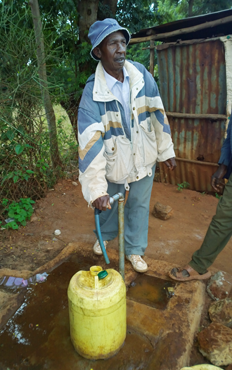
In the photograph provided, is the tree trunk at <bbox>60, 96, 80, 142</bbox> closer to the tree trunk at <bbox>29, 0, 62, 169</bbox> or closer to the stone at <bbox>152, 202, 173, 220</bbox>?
the tree trunk at <bbox>29, 0, 62, 169</bbox>

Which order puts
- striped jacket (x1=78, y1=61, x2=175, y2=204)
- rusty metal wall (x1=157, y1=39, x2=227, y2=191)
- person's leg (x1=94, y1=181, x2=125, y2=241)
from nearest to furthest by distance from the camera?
striped jacket (x1=78, y1=61, x2=175, y2=204) < person's leg (x1=94, y1=181, x2=125, y2=241) < rusty metal wall (x1=157, y1=39, x2=227, y2=191)

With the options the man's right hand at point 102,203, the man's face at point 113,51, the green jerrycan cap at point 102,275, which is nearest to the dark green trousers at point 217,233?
the man's right hand at point 102,203

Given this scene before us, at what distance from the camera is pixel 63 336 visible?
188 centimetres

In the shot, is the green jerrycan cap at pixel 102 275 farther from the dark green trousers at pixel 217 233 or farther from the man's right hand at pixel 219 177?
the man's right hand at pixel 219 177

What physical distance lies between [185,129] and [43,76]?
250 centimetres

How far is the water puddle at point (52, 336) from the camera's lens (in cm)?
170

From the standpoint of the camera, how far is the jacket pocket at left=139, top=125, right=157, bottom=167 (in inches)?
88.0

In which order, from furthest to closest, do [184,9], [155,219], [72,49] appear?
[184,9], [72,49], [155,219]

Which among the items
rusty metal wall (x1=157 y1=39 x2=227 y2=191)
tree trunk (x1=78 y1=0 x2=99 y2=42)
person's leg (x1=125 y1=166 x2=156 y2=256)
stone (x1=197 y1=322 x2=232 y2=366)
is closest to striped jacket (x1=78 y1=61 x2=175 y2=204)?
person's leg (x1=125 y1=166 x2=156 y2=256)

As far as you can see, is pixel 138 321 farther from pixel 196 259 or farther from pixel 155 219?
pixel 155 219

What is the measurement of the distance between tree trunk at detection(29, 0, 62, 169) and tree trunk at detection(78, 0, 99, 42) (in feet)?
4.78

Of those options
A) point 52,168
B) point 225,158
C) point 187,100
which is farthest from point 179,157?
point 225,158

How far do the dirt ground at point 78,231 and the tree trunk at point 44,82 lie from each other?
55 cm

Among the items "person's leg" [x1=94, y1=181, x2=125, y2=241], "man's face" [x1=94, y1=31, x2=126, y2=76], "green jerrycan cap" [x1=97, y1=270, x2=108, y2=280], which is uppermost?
"man's face" [x1=94, y1=31, x2=126, y2=76]
